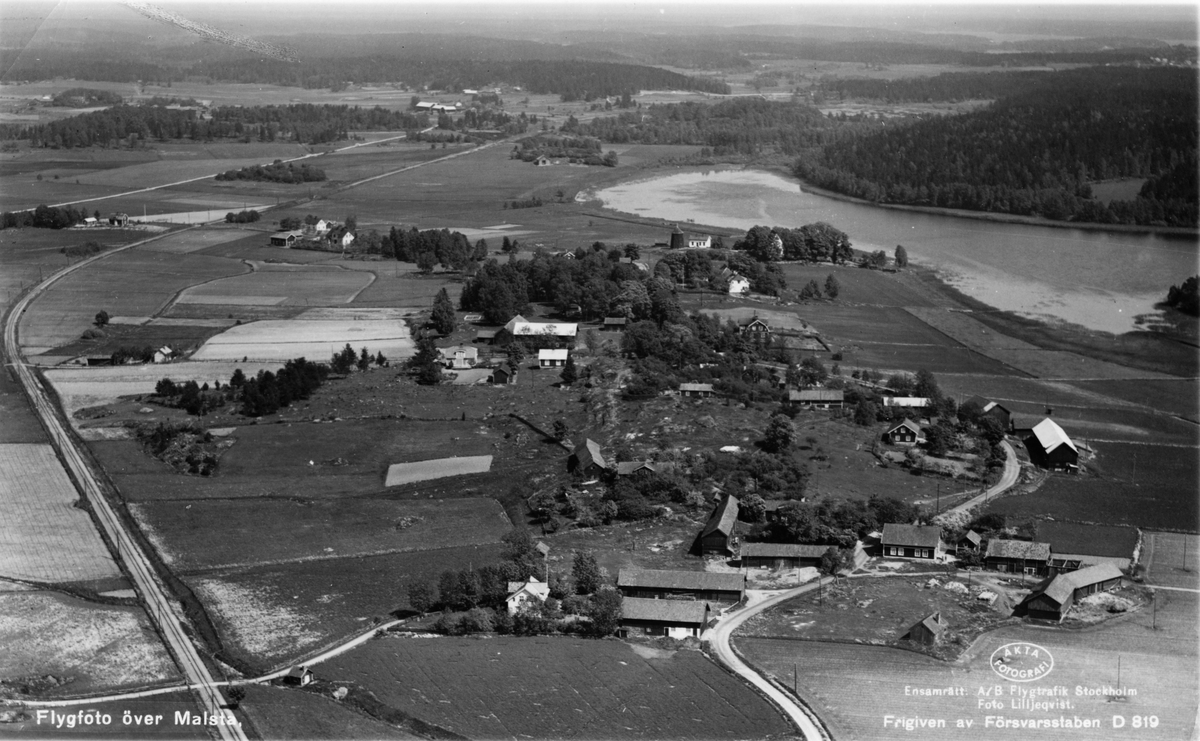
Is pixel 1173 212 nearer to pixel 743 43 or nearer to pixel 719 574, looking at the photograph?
pixel 719 574

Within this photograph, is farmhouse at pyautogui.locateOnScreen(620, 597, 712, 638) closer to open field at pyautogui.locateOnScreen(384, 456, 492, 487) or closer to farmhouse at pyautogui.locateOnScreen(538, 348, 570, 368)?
open field at pyautogui.locateOnScreen(384, 456, 492, 487)

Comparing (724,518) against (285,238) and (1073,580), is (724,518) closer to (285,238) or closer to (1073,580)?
(1073,580)

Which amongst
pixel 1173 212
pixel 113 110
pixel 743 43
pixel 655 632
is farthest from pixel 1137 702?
pixel 743 43

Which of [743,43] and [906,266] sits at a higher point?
[743,43]

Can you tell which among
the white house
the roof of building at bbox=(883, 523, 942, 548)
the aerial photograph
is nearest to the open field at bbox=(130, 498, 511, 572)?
the aerial photograph

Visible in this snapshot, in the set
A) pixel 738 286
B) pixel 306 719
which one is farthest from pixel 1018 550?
pixel 738 286

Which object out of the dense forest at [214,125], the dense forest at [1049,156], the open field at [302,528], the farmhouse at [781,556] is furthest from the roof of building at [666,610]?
the dense forest at [214,125]
